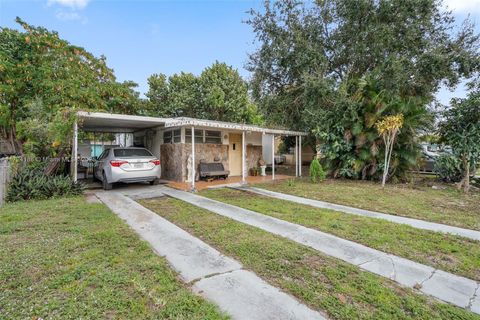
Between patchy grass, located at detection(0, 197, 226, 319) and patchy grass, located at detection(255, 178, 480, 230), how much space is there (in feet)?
17.5

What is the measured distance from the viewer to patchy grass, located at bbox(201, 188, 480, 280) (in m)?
3.40

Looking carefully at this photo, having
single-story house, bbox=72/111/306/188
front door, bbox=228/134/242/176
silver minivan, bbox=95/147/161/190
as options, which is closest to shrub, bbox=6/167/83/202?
single-story house, bbox=72/111/306/188

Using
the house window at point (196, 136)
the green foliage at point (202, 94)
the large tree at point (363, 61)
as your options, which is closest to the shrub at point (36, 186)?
the house window at point (196, 136)

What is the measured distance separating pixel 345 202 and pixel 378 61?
7.72 m

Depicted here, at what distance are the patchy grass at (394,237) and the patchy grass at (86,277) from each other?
2.91 m

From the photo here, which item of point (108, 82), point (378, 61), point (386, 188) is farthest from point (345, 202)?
point (108, 82)

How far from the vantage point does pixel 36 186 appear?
22.9 feet

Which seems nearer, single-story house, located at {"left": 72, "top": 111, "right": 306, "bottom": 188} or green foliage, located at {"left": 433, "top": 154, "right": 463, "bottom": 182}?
single-story house, located at {"left": 72, "top": 111, "right": 306, "bottom": 188}

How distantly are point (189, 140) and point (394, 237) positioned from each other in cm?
826

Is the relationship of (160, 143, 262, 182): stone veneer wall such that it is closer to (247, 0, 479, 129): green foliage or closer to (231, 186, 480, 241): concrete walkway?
(247, 0, 479, 129): green foliage

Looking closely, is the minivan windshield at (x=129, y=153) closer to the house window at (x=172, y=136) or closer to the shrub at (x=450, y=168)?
the house window at (x=172, y=136)

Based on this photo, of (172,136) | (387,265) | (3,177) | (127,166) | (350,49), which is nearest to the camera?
(387,265)

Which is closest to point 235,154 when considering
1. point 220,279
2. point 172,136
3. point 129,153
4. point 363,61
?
point 172,136

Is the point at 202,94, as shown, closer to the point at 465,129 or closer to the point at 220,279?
the point at 465,129
